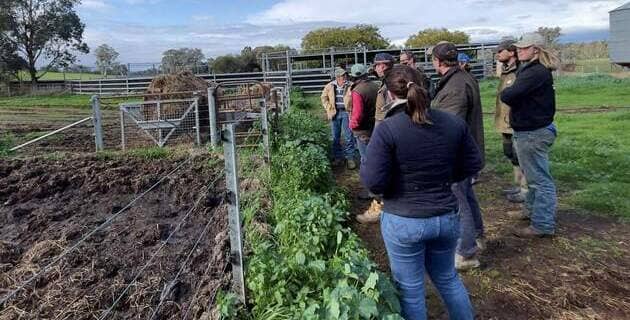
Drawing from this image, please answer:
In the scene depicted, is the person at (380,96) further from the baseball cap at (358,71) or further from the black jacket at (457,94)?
the baseball cap at (358,71)

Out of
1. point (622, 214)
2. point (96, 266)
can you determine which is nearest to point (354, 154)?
point (622, 214)

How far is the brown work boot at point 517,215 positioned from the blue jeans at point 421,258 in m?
2.86

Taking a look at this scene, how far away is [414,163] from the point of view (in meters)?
2.67

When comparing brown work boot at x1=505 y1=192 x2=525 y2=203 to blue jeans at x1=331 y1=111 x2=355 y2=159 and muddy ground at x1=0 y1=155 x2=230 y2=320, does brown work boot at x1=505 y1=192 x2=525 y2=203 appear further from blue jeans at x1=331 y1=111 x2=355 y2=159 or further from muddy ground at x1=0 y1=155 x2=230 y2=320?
muddy ground at x1=0 y1=155 x2=230 y2=320

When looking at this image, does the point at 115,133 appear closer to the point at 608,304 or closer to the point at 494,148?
the point at 494,148

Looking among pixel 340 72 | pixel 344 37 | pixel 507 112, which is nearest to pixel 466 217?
pixel 507 112

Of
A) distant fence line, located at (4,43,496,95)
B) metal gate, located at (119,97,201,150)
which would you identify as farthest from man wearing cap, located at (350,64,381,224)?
distant fence line, located at (4,43,496,95)

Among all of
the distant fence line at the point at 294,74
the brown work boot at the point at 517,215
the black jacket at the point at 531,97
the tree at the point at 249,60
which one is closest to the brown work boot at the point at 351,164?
the brown work boot at the point at 517,215

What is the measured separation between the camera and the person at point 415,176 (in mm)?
2641

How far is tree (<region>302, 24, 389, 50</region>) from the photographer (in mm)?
53219

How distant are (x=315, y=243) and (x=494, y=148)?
688cm

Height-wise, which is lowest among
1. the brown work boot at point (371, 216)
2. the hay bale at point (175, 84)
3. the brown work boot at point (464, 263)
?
the brown work boot at point (464, 263)

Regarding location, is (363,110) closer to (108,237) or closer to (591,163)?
(108,237)

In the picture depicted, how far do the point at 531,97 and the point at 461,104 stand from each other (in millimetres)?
854
